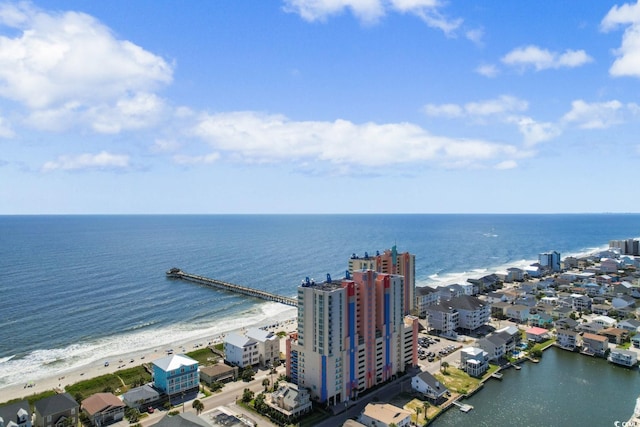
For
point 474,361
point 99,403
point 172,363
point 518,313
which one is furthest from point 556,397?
point 99,403

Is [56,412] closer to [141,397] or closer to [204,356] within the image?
[141,397]

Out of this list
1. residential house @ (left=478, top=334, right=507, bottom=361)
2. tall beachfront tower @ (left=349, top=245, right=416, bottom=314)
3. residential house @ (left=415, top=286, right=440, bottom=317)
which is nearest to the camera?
residential house @ (left=478, top=334, right=507, bottom=361)

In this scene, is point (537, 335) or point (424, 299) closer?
point (537, 335)

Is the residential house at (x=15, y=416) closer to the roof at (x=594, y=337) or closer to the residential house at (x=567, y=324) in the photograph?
the roof at (x=594, y=337)

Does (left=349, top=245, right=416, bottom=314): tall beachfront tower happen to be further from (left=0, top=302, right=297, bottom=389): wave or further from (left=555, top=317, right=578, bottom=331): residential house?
(left=555, top=317, right=578, bottom=331): residential house

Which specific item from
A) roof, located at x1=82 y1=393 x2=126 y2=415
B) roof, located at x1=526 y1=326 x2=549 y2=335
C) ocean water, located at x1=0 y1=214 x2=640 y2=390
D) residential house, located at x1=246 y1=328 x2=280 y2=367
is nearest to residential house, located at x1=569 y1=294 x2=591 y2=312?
roof, located at x1=526 y1=326 x2=549 y2=335

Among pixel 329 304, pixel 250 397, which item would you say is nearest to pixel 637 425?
pixel 329 304

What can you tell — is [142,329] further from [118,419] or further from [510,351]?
[510,351]
